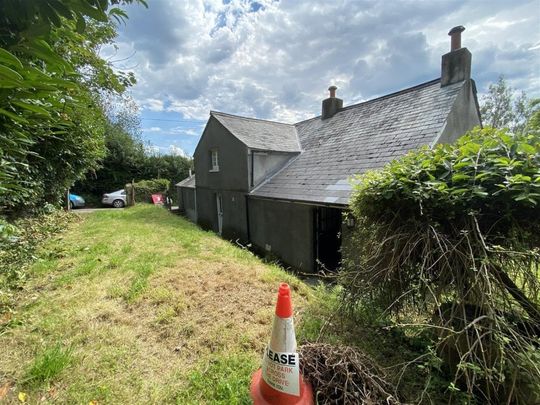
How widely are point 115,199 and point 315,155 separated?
1781 centimetres

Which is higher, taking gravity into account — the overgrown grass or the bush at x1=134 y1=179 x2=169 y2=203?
the bush at x1=134 y1=179 x2=169 y2=203

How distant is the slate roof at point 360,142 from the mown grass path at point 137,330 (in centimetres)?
400

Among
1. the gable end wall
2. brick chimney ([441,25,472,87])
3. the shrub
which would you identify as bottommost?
the shrub

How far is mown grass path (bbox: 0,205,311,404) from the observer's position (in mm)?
2318

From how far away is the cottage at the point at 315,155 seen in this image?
806cm

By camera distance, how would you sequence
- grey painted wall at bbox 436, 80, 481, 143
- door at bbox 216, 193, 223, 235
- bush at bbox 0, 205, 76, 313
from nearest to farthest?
Result: bush at bbox 0, 205, 76, 313
grey painted wall at bbox 436, 80, 481, 143
door at bbox 216, 193, 223, 235

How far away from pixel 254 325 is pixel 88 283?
300 cm

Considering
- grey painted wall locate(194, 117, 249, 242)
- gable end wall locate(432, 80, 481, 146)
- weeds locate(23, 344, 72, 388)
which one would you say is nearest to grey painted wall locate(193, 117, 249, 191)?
grey painted wall locate(194, 117, 249, 242)

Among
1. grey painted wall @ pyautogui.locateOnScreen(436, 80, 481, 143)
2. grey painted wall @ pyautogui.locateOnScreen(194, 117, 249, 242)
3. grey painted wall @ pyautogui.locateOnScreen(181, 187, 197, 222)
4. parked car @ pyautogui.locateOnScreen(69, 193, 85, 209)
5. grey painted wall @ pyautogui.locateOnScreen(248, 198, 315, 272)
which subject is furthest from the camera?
parked car @ pyautogui.locateOnScreen(69, 193, 85, 209)

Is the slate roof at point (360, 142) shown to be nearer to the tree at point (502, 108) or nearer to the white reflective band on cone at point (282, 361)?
the white reflective band on cone at point (282, 361)

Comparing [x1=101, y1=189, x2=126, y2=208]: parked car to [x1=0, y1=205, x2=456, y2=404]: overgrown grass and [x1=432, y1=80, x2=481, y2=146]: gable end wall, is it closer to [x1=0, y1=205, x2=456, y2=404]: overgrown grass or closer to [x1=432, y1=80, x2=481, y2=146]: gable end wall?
[x1=0, y1=205, x2=456, y2=404]: overgrown grass

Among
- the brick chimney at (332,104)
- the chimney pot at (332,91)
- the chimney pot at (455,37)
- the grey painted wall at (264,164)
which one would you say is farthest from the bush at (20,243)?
the chimney pot at (332,91)

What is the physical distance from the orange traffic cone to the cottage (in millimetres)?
Result: 5014

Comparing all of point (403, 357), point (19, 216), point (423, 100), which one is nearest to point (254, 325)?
point (403, 357)
